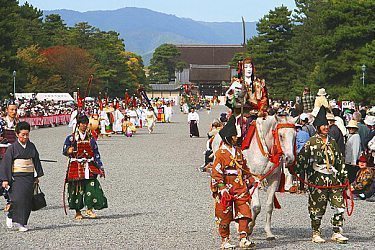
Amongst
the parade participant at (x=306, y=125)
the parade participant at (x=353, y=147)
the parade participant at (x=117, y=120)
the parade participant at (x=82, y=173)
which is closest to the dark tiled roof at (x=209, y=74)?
the parade participant at (x=117, y=120)

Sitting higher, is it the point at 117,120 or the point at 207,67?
the point at 207,67

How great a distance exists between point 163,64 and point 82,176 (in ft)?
435

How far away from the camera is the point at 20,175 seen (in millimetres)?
9852

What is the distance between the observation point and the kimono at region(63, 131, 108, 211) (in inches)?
425

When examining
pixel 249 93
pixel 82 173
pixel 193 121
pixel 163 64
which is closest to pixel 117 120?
pixel 193 121

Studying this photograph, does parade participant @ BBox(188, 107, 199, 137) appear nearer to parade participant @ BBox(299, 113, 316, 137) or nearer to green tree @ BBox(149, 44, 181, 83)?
parade participant @ BBox(299, 113, 316, 137)

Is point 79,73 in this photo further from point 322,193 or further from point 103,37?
point 322,193

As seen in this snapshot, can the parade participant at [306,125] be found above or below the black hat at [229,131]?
below

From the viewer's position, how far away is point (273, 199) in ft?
30.0

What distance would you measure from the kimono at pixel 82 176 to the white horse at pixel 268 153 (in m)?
2.39

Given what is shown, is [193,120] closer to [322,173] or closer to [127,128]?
[127,128]

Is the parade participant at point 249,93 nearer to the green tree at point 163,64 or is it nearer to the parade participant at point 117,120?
the parade participant at point 117,120

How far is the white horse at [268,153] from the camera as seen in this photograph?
8.95 m

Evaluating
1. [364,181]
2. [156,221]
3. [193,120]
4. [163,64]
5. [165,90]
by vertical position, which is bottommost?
[156,221]
